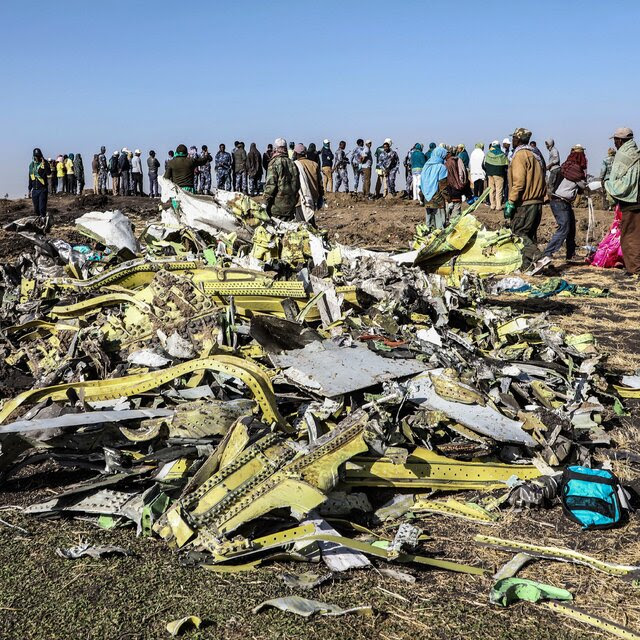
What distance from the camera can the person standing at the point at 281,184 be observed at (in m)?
9.24

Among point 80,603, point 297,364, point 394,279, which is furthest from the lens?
point 394,279

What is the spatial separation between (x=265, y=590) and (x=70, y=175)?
86.4 feet

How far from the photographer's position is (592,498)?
3.57 metres

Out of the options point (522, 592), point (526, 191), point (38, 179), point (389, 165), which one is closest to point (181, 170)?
point (526, 191)

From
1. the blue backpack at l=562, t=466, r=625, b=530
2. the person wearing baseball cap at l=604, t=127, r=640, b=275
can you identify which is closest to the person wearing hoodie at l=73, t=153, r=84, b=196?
the person wearing baseball cap at l=604, t=127, r=640, b=275

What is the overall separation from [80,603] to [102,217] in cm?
667

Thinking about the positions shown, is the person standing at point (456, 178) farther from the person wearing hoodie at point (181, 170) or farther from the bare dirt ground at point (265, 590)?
the bare dirt ground at point (265, 590)

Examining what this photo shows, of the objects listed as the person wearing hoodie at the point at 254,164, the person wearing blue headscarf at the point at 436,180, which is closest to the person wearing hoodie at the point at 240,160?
the person wearing hoodie at the point at 254,164

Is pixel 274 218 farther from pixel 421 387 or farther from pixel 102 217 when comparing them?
pixel 421 387

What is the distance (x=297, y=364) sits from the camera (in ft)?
15.0

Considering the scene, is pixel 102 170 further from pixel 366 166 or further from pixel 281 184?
pixel 281 184

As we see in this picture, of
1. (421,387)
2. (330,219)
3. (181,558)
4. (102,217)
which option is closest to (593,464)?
(421,387)

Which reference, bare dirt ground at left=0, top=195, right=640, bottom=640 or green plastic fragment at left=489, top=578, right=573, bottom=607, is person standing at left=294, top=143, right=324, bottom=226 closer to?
bare dirt ground at left=0, top=195, right=640, bottom=640

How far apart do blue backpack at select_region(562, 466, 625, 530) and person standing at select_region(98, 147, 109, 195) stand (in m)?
25.1
